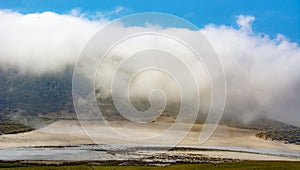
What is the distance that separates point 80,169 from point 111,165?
1372cm

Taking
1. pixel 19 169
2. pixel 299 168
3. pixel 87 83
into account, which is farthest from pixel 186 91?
pixel 19 169

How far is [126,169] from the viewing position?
93438 mm

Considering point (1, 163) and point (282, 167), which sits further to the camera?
point (1, 163)

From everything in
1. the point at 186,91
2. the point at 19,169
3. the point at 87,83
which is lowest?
the point at 19,169

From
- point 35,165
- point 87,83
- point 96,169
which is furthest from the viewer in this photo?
point 35,165

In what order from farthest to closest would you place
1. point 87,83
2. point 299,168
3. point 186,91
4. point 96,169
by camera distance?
1. point 96,169
2. point 299,168
3. point 87,83
4. point 186,91

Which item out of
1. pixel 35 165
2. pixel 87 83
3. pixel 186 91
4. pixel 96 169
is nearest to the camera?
pixel 186 91

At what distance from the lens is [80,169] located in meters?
90.4

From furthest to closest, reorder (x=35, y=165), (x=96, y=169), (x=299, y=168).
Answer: (x=35, y=165) → (x=96, y=169) → (x=299, y=168)

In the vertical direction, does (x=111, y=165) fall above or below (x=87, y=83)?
below

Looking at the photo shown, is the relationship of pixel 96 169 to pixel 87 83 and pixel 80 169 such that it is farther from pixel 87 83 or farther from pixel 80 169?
pixel 87 83

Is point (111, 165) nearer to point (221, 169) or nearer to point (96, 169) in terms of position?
point (96, 169)

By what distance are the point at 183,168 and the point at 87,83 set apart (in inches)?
1312

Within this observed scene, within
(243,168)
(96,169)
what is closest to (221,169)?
(243,168)
